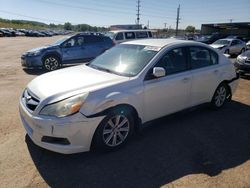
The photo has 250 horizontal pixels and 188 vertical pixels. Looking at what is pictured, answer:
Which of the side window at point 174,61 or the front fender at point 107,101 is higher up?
the side window at point 174,61

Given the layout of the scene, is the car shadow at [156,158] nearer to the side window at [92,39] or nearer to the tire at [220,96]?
the tire at [220,96]

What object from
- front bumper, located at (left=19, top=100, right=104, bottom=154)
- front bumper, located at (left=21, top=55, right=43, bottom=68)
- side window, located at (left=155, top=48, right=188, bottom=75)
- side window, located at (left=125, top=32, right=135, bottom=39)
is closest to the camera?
front bumper, located at (left=19, top=100, right=104, bottom=154)

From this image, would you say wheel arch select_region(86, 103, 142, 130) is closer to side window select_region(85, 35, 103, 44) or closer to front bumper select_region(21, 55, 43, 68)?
front bumper select_region(21, 55, 43, 68)

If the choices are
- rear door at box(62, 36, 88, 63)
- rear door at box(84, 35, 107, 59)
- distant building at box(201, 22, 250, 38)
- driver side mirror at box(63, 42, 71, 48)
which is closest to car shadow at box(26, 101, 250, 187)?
rear door at box(62, 36, 88, 63)

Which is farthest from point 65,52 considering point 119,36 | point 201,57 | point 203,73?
point 203,73

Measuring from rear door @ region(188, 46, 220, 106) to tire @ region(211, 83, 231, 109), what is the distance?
0.65 feet

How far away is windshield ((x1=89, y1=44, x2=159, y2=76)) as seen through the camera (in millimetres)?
4215

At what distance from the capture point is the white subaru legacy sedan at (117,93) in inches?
133

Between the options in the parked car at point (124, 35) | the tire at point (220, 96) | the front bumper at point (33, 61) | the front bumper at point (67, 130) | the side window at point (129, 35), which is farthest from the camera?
the side window at point (129, 35)

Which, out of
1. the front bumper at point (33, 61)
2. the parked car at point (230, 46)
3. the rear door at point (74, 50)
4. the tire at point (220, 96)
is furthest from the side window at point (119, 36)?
the tire at point (220, 96)

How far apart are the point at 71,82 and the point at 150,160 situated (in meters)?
1.65

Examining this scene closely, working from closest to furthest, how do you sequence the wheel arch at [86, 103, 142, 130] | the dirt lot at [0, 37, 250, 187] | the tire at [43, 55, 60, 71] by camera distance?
the dirt lot at [0, 37, 250, 187] < the wheel arch at [86, 103, 142, 130] < the tire at [43, 55, 60, 71]

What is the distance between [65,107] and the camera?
132 inches

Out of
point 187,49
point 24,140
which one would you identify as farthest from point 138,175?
point 187,49
